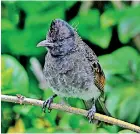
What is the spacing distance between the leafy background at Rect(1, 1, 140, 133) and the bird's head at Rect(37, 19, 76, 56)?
685 mm

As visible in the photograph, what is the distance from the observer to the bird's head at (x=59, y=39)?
102 inches

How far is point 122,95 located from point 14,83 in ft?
2.07

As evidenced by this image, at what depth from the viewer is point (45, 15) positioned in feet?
12.9

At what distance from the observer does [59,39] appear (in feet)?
8.94

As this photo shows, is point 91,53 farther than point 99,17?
No

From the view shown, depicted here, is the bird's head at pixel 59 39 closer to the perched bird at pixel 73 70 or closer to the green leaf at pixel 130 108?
the perched bird at pixel 73 70

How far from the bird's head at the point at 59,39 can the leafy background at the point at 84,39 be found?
0.68 m

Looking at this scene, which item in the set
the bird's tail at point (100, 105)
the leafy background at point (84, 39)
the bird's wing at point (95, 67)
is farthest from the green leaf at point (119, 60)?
the bird's wing at point (95, 67)

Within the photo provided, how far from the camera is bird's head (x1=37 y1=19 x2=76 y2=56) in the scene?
8.50 ft

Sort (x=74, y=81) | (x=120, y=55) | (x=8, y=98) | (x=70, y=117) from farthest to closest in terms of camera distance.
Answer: (x=120, y=55) → (x=70, y=117) → (x=74, y=81) → (x=8, y=98)

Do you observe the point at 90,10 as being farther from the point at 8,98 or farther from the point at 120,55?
the point at 8,98

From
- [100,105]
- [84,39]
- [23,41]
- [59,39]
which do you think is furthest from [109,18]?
[59,39]

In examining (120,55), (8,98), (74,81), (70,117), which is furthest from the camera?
(120,55)

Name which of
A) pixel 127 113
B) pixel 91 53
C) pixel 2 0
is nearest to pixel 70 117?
pixel 127 113
